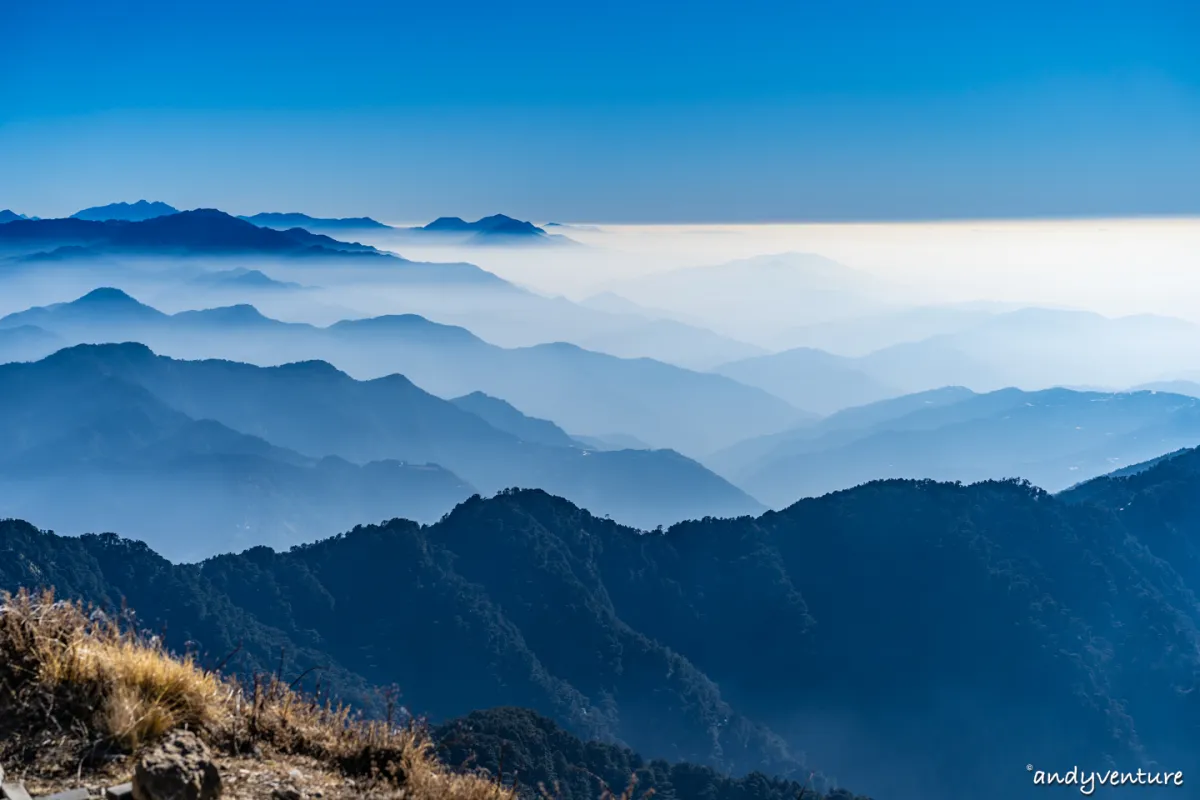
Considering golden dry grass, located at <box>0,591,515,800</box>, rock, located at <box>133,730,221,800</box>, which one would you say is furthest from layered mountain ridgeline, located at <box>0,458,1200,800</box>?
rock, located at <box>133,730,221,800</box>

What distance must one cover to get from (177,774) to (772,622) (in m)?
90.4

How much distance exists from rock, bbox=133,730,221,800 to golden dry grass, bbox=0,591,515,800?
0.71 m

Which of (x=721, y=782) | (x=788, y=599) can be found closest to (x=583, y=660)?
(x=788, y=599)

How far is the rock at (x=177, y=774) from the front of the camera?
234 inches

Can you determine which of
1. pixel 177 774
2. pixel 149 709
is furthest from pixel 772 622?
pixel 177 774

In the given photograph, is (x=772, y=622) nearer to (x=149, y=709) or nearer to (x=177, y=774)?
(x=149, y=709)

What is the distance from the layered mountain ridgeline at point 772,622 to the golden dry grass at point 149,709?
6155cm

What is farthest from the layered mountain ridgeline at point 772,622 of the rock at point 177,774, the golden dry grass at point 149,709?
the rock at point 177,774

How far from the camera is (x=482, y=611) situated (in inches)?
3319

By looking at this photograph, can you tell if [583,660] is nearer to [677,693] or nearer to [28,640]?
[677,693]

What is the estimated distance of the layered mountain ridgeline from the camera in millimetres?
77375

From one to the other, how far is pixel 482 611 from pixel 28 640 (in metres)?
79.0

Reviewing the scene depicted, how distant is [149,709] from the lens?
23.2 ft

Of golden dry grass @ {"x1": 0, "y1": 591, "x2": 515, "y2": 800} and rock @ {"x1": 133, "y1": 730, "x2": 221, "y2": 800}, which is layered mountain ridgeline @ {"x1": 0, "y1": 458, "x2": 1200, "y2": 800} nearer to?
golden dry grass @ {"x1": 0, "y1": 591, "x2": 515, "y2": 800}
